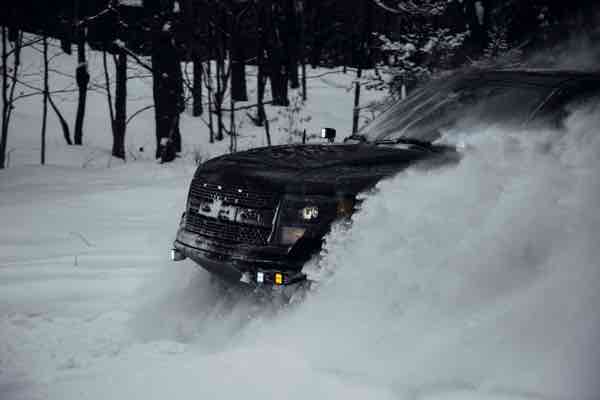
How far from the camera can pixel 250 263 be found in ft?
12.6

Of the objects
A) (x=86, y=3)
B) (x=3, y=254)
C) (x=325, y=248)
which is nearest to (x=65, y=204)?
(x=3, y=254)

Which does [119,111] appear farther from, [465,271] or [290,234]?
[465,271]

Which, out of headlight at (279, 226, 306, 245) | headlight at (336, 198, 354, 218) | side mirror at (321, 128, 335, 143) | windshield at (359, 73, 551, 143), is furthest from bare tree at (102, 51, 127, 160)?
headlight at (336, 198, 354, 218)

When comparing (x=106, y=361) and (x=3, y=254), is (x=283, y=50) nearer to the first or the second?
(x=3, y=254)

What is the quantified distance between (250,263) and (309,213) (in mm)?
466

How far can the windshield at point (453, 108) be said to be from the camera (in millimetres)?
4422

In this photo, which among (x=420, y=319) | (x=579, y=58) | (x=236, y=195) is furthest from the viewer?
(x=579, y=58)

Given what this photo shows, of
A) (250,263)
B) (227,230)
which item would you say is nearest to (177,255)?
(227,230)

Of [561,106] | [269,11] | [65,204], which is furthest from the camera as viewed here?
Answer: [269,11]

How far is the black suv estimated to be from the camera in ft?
12.3

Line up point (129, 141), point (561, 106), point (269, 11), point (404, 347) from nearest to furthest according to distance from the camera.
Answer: point (404, 347)
point (561, 106)
point (129, 141)
point (269, 11)

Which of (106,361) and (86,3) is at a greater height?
(86,3)

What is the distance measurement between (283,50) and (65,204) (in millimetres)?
18084

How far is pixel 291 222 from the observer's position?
3762mm
